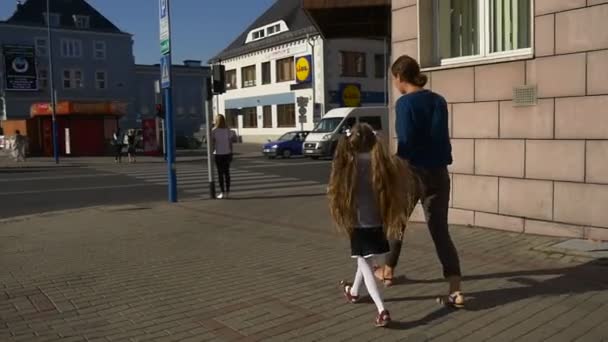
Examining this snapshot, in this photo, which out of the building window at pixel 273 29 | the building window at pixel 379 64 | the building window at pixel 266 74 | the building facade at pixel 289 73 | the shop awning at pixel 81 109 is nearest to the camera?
the shop awning at pixel 81 109

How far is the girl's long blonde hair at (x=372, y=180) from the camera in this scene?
13.6 ft

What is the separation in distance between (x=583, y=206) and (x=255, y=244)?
12.4ft

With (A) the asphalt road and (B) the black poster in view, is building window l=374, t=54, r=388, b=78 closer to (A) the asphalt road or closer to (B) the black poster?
(A) the asphalt road

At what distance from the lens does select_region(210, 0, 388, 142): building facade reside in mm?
42875

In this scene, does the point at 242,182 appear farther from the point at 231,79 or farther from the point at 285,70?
the point at 231,79

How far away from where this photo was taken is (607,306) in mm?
4414

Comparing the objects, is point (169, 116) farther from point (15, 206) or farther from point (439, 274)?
point (439, 274)

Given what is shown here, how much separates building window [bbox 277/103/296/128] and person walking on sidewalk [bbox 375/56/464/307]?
136ft

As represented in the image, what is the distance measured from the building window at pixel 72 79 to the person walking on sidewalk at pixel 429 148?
61.3 m

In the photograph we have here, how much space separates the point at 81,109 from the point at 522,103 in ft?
99.4

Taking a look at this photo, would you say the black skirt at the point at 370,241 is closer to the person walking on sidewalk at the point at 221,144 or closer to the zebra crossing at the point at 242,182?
the person walking on sidewalk at the point at 221,144

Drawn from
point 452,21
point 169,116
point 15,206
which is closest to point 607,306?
point 452,21

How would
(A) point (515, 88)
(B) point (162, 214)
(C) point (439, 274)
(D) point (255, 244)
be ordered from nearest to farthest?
(C) point (439, 274), (A) point (515, 88), (D) point (255, 244), (B) point (162, 214)

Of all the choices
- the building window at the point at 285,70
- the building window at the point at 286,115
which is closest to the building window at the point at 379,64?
the building window at the point at 285,70
